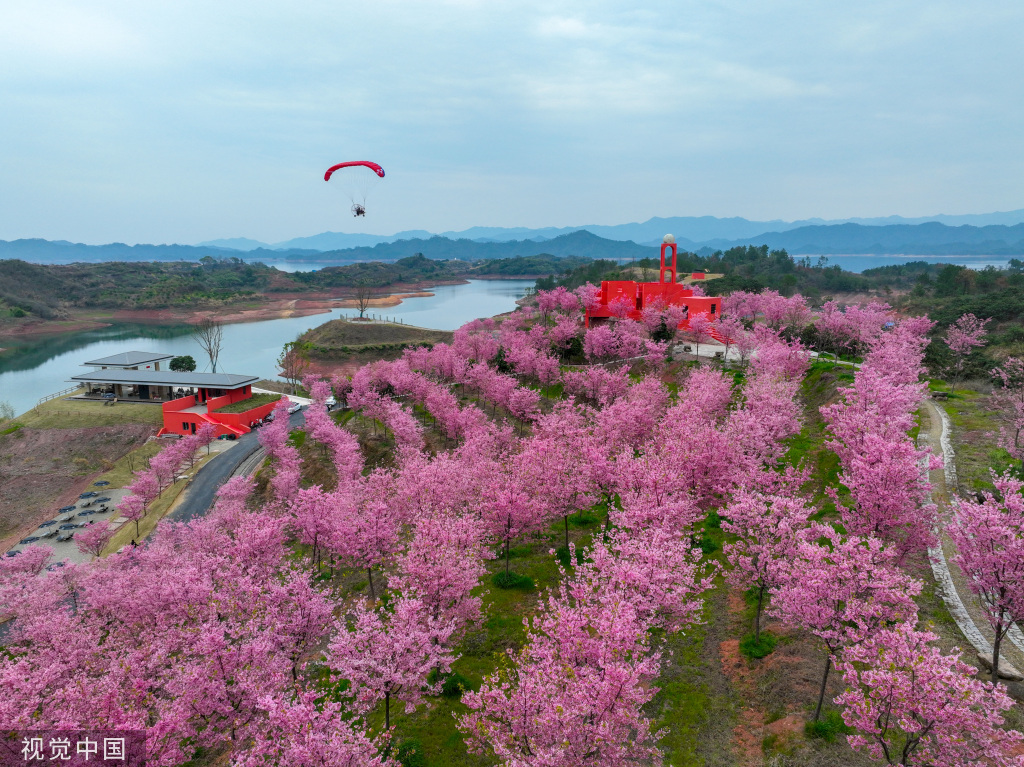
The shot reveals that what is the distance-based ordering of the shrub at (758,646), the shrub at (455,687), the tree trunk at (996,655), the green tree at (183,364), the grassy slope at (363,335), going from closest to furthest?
the tree trunk at (996,655), the shrub at (758,646), the shrub at (455,687), the green tree at (183,364), the grassy slope at (363,335)

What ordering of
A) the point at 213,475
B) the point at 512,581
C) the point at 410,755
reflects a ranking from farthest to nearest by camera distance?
the point at 213,475
the point at 512,581
the point at 410,755

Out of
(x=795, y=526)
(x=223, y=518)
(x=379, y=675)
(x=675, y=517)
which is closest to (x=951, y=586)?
(x=795, y=526)

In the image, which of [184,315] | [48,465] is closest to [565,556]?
[48,465]

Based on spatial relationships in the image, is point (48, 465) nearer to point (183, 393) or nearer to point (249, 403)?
point (183, 393)

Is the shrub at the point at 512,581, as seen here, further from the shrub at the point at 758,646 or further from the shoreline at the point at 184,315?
the shoreline at the point at 184,315

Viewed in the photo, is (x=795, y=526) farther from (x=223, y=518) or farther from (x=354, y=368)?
(x=354, y=368)

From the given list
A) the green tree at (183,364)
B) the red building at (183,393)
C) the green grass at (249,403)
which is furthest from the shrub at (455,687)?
the green tree at (183,364)
